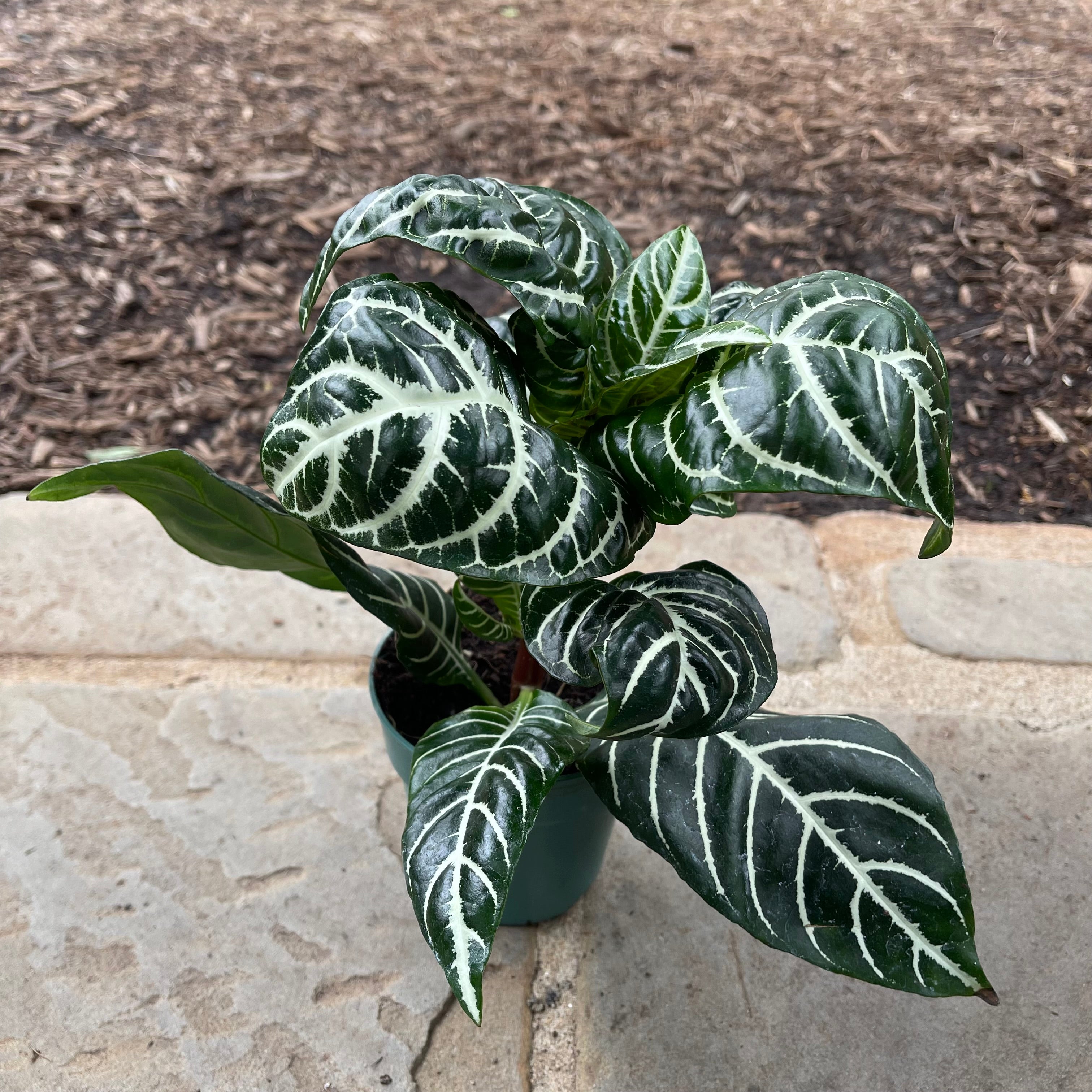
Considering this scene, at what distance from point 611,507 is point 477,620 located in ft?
1.15

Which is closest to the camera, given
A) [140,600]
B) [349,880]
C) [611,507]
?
[611,507]

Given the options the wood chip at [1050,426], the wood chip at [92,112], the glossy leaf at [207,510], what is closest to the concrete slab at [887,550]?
Answer: the wood chip at [1050,426]

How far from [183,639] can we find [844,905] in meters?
0.99

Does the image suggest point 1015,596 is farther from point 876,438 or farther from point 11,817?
point 11,817

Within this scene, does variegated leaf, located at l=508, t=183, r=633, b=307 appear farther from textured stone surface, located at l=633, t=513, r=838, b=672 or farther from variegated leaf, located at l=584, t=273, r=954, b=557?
textured stone surface, located at l=633, t=513, r=838, b=672

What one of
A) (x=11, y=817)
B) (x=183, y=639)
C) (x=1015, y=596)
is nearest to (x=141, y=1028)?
(x=11, y=817)

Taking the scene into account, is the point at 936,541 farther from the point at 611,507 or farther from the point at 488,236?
the point at 488,236

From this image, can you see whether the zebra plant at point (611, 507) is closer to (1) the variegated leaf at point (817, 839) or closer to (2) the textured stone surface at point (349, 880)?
(1) the variegated leaf at point (817, 839)

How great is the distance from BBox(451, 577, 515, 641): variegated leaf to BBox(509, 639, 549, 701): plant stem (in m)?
0.02

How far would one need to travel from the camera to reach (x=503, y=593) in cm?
96

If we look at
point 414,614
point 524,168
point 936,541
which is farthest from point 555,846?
point 524,168

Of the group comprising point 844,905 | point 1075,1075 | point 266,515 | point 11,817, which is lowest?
point 11,817

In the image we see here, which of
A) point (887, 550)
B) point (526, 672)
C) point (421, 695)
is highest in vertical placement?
point (526, 672)

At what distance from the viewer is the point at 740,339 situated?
63 cm
